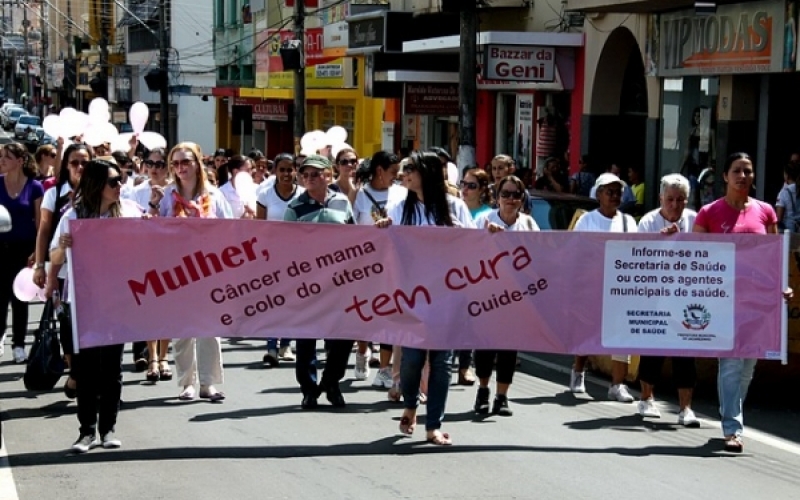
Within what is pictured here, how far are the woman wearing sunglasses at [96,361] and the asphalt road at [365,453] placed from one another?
18 cm

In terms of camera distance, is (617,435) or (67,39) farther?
(67,39)

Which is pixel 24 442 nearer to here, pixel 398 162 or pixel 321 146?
pixel 398 162

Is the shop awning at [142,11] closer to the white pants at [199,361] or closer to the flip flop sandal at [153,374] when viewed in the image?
the flip flop sandal at [153,374]

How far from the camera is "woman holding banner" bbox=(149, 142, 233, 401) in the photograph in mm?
9977

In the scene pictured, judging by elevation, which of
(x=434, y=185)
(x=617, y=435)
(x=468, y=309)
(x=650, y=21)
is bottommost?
(x=617, y=435)

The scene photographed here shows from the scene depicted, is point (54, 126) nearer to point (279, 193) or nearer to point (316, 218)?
point (279, 193)

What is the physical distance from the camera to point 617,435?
31.3ft

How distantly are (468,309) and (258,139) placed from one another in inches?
1766

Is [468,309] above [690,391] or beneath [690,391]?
above

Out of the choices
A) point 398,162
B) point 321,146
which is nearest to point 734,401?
point 398,162

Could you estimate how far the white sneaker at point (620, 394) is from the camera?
10953 mm

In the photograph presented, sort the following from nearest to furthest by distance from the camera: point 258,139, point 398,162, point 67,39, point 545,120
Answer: point 398,162 < point 545,120 < point 258,139 < point 67,39

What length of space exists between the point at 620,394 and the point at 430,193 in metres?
2.84

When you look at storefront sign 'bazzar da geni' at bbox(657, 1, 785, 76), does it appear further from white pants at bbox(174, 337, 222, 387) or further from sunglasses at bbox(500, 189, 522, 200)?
white pants at bbox(174, 337, 222, 387)
